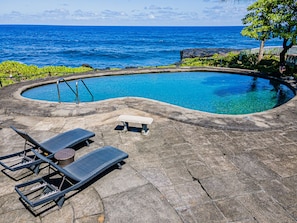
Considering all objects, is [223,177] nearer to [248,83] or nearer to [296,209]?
[296,209]

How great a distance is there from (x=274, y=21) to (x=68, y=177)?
17677 millimetres

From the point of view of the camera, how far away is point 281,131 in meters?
7.77

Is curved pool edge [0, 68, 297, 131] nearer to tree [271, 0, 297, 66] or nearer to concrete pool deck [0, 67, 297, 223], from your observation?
concrete pool deck [0, 67, 297, 223]

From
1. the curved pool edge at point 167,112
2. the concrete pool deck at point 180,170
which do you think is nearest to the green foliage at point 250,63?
the curved pool edge at point 167,112

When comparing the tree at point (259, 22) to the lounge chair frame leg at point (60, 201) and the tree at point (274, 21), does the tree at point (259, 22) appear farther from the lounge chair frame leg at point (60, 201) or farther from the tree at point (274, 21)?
the lounge chair frame leg at point (60, 201)

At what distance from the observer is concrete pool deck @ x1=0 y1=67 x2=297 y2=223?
4.34m

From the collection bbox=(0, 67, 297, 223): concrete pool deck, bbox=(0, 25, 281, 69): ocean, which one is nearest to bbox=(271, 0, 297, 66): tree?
bbox=(0, 67, 297, 223): concrete pool deck

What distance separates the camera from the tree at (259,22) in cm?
1706

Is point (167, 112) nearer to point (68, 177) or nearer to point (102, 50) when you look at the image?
point (68, 177)

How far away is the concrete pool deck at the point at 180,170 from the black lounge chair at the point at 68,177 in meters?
0.30

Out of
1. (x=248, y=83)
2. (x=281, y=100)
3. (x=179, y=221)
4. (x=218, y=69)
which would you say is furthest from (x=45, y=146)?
(x=218, y=69)

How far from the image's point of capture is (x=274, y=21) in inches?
637

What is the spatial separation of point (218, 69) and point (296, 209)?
17.2 m

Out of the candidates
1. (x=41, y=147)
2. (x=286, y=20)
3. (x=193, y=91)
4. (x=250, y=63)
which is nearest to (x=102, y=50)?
(x=250, y=63)
